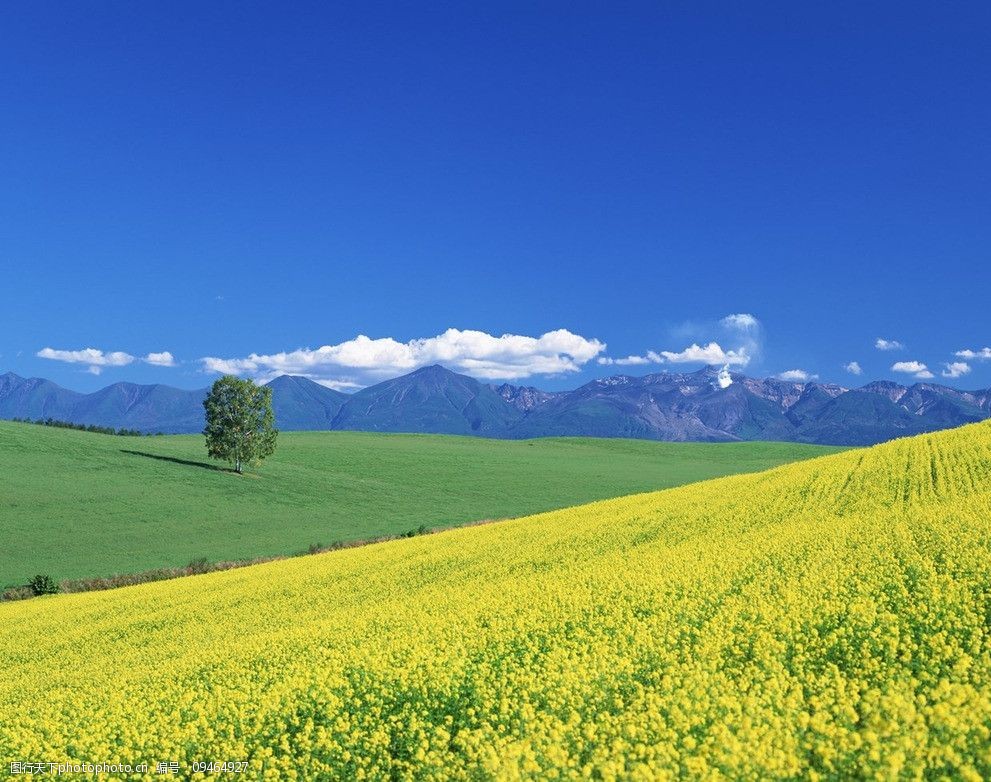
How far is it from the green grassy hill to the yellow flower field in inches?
1161

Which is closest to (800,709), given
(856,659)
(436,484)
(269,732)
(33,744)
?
(856,659)

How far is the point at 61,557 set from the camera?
45.2 metres

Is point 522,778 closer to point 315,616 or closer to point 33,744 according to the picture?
point 33,744

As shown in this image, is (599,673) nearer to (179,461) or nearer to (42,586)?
(42,586)

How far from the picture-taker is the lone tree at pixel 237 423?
7762 cm

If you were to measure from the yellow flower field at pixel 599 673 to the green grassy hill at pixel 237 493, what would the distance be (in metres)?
29.5

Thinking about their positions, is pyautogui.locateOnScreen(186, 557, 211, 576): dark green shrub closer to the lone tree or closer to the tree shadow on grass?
the lone tree

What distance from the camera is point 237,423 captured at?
3086 inches

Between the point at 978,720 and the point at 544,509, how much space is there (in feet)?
202

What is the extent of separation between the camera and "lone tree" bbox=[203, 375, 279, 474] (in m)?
77.6

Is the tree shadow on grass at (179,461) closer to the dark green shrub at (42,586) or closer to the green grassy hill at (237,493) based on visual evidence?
the green grassy hill at (237,493)

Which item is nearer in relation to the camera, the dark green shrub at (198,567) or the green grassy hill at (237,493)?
the dark green shrub at (198,567)

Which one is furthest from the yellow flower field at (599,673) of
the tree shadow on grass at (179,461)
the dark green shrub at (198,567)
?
the tree shadow on grass at (179,461)

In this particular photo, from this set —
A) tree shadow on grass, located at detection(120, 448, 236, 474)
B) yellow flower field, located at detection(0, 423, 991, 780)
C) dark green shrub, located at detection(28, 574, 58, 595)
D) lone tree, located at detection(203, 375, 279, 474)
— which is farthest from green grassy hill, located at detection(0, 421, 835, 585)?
yellow flower field, located at detection(0, 423, 991, 780)
